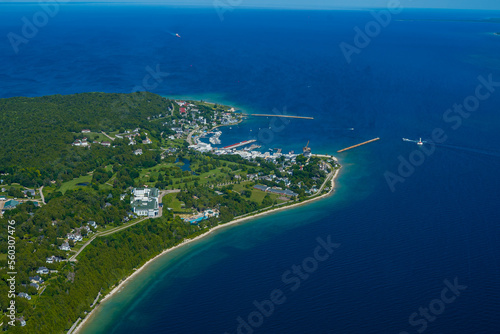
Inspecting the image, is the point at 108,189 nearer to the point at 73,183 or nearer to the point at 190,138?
the point at 73,183

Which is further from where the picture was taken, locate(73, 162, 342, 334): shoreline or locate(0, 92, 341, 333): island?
locate(0, 92, 341, 333): island

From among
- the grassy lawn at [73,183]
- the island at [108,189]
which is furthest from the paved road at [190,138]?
the grassy lawn at [73,183]

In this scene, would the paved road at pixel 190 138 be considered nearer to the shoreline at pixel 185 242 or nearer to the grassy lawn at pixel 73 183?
the grassy lawn at pixel 73 183

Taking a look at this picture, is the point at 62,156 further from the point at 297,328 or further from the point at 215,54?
the point at 215,54

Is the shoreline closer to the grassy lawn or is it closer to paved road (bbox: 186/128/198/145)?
the grassy lawn

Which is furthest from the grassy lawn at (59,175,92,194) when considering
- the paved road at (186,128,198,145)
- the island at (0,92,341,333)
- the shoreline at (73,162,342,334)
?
the paved road at (186,128,198,145)
